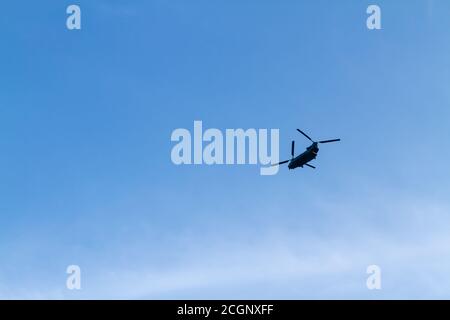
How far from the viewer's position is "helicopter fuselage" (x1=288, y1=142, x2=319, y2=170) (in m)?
96.6

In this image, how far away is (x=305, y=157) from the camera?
98.6 m

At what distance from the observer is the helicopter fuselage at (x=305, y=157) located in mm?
96625
